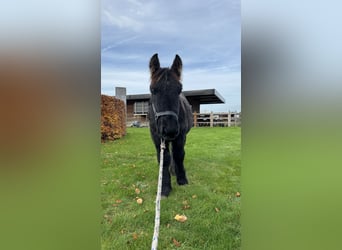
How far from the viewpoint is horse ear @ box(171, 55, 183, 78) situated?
1.50 m

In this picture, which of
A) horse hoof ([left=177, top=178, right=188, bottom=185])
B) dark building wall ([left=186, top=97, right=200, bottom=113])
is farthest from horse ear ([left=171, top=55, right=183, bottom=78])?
horse hoof ([left=177, top=178, right=188, bottom=185])

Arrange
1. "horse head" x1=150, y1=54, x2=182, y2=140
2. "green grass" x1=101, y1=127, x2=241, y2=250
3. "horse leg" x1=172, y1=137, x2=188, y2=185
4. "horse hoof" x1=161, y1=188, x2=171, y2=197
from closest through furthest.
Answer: "green grass" x1=101, y1=127, x2=241, y2=250
"horse head" x1=150, y1=54, x2=182, y2=140
"horse hoof" x1=161, y1=188, x2=171, y2=197
"horse leg" x1=172, y1=137, x2=188, y2=185

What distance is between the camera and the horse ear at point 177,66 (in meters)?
1.50

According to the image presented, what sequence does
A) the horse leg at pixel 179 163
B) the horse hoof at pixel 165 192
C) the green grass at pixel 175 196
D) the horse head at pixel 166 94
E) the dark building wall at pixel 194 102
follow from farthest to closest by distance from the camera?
the horse leg at pixel 179 163, the dark building wall at pixel 194 102, the horse hoof at pixel 165 192, the horse head at pixel 166 94, the green grass at pixel 175 196

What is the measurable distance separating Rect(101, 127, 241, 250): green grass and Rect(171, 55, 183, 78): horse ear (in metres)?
0.54

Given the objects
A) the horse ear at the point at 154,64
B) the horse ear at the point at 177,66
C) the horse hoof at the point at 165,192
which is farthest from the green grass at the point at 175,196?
the horse ear at the point at 154,64

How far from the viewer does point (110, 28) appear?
1088 mm

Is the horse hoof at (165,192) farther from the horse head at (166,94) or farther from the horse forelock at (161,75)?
the horse forelock at (161,75)

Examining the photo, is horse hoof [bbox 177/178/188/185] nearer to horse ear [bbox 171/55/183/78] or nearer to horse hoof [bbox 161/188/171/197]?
horse hoof [bbox 161/188/171/197]

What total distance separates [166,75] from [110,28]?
0.54 metres

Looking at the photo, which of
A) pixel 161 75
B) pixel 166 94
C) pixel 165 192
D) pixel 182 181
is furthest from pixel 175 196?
pixel 161 75

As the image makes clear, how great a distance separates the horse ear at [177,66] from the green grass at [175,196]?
543 millimetres
